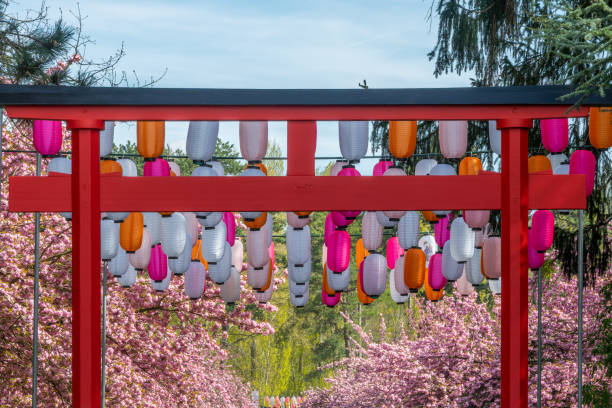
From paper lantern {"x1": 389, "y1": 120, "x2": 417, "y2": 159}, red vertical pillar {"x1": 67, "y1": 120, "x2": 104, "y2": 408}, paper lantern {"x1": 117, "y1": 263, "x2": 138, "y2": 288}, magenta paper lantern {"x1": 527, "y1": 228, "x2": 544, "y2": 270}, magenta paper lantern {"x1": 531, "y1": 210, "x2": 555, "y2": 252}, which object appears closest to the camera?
red vertical pillar {"x1": 67, "y1": 120, "x2": 104, "y2": 408}

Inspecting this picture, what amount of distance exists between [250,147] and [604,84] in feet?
5.77

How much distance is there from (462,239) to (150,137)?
1990 mm

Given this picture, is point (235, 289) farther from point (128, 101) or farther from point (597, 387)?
point (597, 387)

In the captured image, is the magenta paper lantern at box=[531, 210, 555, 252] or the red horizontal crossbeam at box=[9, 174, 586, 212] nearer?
the red horizontal crossbeam at box=[9, 174, 586, 212]

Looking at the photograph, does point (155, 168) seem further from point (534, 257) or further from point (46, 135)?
point (534, 257)

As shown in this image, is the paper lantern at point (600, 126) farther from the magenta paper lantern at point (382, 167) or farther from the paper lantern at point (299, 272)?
the paper lantern at point (299, 272)

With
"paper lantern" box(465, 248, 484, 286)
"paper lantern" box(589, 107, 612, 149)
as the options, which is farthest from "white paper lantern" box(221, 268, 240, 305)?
"paper lantern" box(589, 107, 612, 149)

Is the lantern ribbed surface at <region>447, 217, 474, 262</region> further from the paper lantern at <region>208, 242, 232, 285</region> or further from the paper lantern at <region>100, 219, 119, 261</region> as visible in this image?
the paper lantern at <region>100, 219, 119, 261</region>

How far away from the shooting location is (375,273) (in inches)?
179

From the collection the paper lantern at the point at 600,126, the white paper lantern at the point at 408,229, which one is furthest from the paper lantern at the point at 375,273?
the paper lantern at the point at 600,126

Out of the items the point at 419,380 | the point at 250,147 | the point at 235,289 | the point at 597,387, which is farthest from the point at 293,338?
the point at 250,147

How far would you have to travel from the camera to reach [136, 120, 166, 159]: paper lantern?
373 centimetres

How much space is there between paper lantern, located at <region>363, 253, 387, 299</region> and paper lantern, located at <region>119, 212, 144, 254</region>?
145 cm

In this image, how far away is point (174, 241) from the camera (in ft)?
13.0
